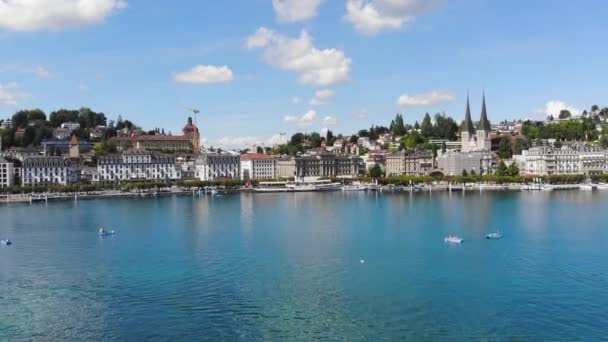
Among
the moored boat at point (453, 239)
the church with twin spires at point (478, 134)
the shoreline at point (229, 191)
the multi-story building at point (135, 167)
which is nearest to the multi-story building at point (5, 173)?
the shoreline at point (229, 191)

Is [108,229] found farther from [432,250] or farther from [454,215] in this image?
[454,215]

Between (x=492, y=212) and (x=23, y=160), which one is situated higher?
(x=23, y=160)

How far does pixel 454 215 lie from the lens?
39.3 meters

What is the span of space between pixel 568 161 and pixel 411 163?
20.7 metres

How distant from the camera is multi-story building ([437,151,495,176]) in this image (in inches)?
3344

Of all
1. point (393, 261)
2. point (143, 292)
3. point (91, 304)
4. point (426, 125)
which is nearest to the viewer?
point (91, 304)

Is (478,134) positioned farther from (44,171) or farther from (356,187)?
(44,171)

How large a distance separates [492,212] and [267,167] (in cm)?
5179

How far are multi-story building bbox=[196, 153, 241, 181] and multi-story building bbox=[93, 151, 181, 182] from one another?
369 cm

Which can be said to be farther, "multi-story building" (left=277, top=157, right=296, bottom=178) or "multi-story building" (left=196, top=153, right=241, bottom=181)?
"multi-story building" (left=277, top=157, right=296, bottom=178)

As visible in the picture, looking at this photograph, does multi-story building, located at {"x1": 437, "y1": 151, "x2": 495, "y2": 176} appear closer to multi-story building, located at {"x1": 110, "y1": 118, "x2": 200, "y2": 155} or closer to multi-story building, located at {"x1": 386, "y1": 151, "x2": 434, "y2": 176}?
multi-story building, located at {"x1": 386, "y1": 151, "x2": 434, "y2": 176}

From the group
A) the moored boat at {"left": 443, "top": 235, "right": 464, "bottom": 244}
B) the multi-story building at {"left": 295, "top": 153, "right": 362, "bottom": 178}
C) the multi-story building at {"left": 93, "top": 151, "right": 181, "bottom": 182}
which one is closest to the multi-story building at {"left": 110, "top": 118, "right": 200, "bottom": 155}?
the multi-story building at {"left": 93, "top": 151, "right": 181, "bottom": 182}

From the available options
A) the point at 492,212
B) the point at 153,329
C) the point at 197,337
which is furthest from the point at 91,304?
the point at 492,212

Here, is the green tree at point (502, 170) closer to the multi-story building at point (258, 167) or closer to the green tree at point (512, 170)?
the green tree at point (512, 170)
